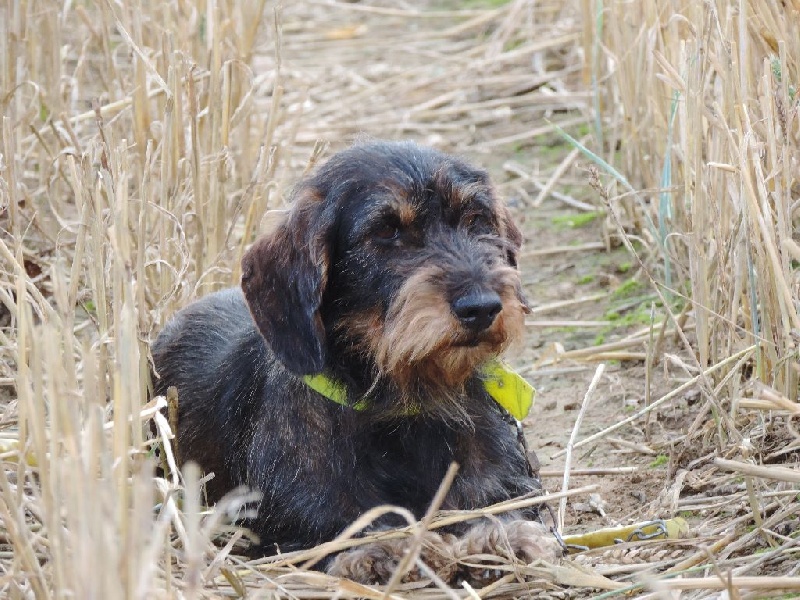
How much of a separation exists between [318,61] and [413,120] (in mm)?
1787

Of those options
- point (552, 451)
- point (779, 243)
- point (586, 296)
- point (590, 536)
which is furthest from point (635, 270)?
point (590, 536)

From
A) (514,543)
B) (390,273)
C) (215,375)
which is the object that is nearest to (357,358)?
(390,273)

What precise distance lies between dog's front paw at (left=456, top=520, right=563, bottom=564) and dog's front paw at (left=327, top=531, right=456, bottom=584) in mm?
64

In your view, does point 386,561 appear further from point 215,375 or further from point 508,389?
point 215,375

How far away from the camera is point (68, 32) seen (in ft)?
31.4

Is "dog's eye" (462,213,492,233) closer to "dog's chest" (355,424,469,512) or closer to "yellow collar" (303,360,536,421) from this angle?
"yellow collar" (303,360,536,421)

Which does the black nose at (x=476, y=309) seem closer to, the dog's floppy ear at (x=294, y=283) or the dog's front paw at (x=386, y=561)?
the dog's floppy ear at (x=294, y=283)

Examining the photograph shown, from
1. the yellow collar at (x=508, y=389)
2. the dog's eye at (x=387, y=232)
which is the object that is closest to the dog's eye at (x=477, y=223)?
the dog's eye at (x=387, y=232)

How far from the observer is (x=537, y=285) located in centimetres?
748

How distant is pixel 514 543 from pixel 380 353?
0.77 meters

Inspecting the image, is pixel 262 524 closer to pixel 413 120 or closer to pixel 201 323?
pixel 201 323

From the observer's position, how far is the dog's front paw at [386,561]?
4078mm

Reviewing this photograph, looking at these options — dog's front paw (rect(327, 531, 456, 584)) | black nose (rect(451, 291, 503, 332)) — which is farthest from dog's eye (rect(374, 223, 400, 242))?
dog's front paw (rect(327, 531, 456, 584))

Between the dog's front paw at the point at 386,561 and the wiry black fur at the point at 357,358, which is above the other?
the wiry black fur at the point at 357,358
